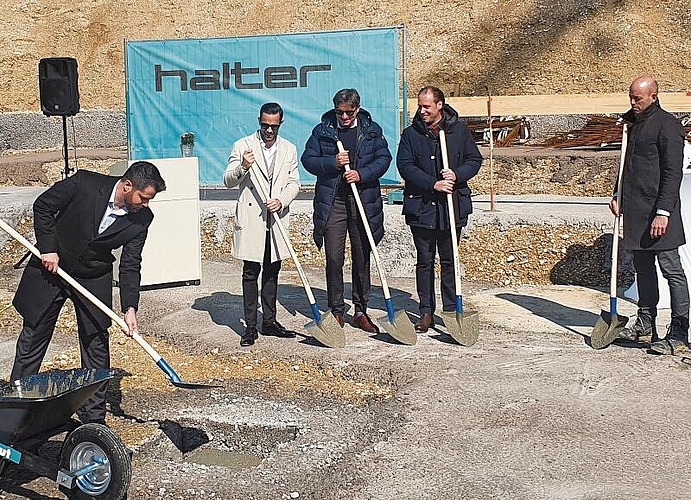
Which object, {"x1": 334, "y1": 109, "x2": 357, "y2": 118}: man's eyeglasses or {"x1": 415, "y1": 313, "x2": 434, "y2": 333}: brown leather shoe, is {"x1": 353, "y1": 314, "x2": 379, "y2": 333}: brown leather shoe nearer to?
{"x1": 415, "y1": 313, "x2": 434, "y2": 333}: brown leather shoe

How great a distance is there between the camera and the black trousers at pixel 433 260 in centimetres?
709

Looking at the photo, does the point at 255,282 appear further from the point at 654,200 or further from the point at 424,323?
the point at 654,200

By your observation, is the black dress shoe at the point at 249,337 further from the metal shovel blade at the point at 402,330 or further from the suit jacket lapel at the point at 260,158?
the suit jacket lapel at the point at 260,158

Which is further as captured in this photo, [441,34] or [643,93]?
[441,34]

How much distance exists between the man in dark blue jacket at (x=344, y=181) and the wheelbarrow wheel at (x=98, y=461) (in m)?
3.33

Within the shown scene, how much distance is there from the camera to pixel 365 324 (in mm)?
7324

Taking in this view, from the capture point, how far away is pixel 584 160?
18.1 metres

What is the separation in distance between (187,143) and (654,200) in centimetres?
677

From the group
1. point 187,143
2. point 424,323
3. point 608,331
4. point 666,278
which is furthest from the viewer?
point 187,143

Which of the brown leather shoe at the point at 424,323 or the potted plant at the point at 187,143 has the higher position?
the potted plant at the point at 187,143

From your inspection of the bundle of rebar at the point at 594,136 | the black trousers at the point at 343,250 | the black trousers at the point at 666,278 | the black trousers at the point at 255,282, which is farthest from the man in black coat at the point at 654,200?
the bundle of rebar at the point at 594,136

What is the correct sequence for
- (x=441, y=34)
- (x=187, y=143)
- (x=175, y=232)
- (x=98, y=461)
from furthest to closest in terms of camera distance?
(x=441, y=34) < (x=187, y=143) < (x=175, y=232) < (x=98, y=461)

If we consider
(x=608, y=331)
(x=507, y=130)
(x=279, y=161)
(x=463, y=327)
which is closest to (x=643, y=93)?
(x=608, y=331)

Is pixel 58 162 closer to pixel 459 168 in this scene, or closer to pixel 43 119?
pixel 43 119
